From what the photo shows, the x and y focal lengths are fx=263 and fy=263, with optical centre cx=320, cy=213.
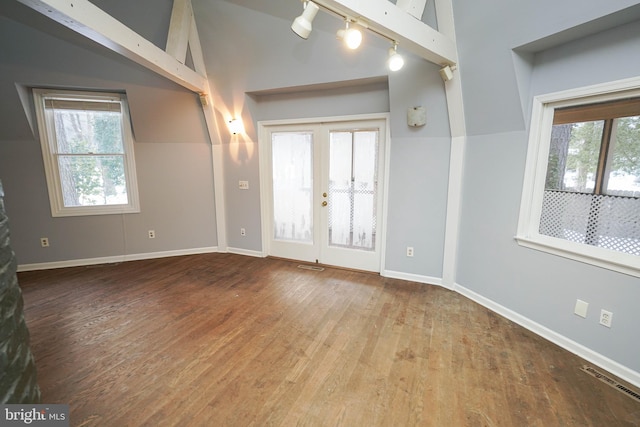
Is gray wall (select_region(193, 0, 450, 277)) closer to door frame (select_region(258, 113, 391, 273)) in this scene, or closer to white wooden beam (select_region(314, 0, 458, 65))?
door frame (select_region(258, 113, 391, 273))

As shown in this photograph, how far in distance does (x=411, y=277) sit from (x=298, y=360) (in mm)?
1815

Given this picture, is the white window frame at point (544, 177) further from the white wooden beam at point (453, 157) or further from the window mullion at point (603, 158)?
the white wooden beam at point (453, 157)

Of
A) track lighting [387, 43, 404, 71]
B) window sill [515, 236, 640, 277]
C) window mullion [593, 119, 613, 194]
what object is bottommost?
window sill [515, 236, 640, 277]

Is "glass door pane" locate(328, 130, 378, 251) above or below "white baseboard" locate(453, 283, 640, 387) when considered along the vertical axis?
above

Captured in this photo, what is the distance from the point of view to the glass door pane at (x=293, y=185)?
3.59 meters

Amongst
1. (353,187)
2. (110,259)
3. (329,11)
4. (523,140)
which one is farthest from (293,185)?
(110,259)

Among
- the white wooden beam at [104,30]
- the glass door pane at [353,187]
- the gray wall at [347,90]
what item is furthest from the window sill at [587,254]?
the white wooden beam at [104,30]

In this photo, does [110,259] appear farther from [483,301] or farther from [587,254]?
[587,254]

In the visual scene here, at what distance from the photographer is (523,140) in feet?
7.27

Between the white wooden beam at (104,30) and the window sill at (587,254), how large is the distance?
12.0 ft

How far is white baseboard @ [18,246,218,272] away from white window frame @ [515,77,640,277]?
159 inches

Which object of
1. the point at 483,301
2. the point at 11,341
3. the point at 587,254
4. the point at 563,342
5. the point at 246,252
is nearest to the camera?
the point at 11,341

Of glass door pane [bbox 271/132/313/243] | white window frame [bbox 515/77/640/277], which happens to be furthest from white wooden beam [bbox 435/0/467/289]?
glass door pane [bbox 271/132/313/243]

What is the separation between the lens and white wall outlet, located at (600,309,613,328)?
1778 millimetres
